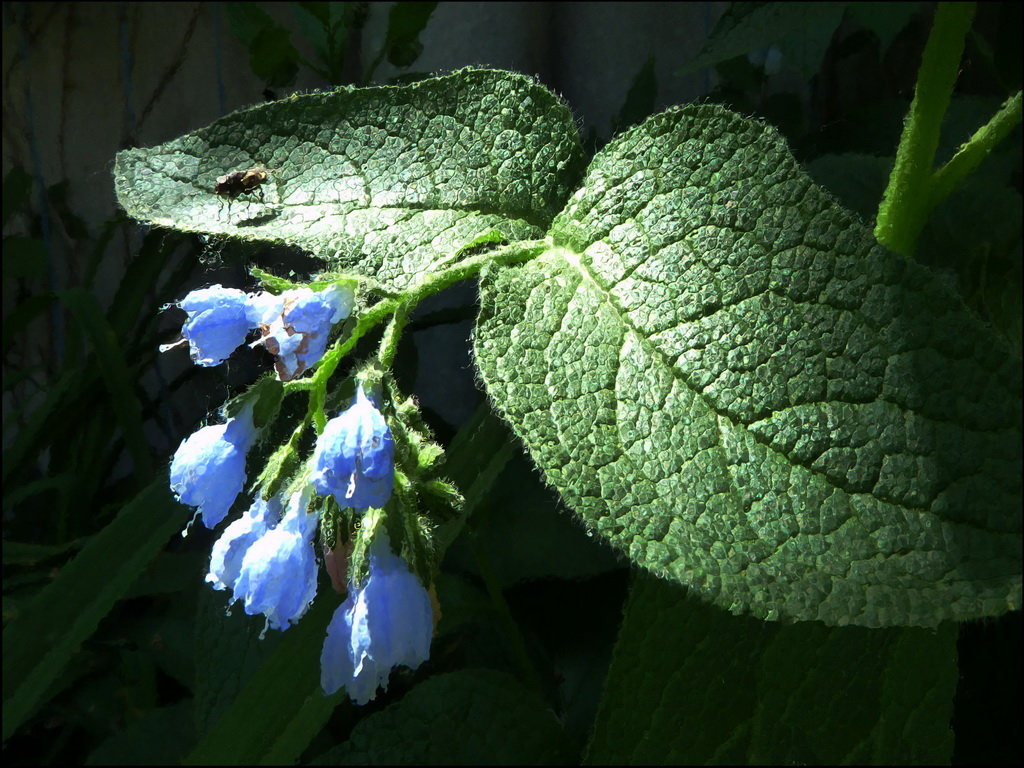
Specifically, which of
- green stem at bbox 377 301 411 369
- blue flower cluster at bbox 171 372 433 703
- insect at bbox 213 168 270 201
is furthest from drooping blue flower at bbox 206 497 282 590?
insect at bbox 213 168 270 201

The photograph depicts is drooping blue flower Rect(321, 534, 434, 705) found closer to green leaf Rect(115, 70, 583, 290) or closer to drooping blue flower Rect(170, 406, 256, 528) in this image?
drooping blue flower Rect(170, 406, 256, 528)

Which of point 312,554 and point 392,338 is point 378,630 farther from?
point 392,338

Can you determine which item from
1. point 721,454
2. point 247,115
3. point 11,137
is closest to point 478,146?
point 247,115

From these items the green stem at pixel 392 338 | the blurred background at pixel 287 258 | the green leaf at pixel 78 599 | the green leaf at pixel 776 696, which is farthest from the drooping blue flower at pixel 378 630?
the green leaf at pixel 78 599

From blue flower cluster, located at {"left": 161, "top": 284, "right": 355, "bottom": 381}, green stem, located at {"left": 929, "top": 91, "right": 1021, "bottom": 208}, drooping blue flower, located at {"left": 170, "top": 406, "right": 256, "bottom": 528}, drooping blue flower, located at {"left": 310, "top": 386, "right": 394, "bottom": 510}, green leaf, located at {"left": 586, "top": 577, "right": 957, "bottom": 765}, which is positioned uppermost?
green stem, located at {"left": 929, "top": 91, "right": 1021, "bottom": 208}

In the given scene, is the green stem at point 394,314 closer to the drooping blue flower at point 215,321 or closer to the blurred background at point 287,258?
the drooping blue flower at point 215,321

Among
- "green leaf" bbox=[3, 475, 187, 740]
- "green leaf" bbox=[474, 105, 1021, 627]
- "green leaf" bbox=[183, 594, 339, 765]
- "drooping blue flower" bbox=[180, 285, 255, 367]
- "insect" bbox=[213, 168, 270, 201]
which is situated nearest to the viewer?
"green leaf" bbox=[474, 105, 1021, 627]

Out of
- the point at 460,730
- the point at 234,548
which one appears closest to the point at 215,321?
the point at 234,548
